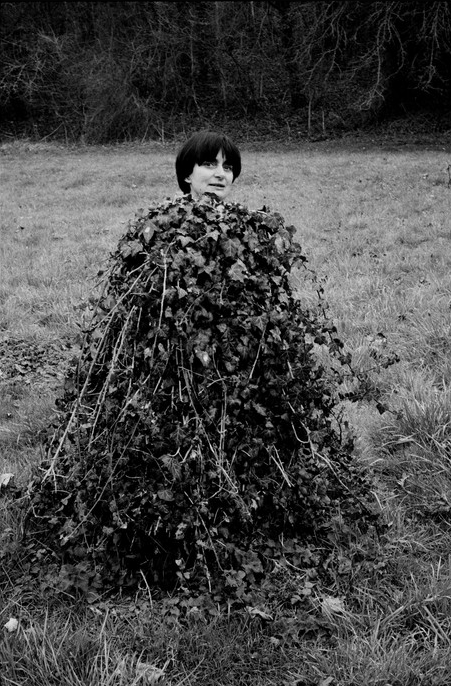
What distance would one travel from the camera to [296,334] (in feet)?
7.79

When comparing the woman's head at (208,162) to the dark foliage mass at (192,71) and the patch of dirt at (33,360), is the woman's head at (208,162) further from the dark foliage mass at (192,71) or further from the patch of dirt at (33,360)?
the dark foliage mass at (192,71)

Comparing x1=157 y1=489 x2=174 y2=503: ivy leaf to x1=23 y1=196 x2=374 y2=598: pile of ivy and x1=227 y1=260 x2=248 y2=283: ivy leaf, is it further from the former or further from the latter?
x1=227 y1=260 x2=248 y2=283: ivy leaf

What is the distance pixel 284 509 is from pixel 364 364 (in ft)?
6.93

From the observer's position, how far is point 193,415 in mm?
2283

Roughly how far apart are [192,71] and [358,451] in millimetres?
23733

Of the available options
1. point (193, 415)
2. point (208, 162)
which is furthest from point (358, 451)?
point (208, 162)

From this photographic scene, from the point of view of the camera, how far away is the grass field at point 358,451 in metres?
2.01

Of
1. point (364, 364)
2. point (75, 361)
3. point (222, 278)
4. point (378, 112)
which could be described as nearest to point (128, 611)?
point (75, 361)

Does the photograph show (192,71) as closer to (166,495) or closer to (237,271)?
(237,271)

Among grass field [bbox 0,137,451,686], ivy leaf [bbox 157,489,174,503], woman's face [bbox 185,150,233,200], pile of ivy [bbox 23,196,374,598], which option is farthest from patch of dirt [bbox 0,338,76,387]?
ivy leaf [bbox 157,489,174,503]

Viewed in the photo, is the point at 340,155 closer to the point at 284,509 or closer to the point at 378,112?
the point at 378,112

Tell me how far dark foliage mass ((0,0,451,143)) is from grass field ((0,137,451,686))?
12.9m

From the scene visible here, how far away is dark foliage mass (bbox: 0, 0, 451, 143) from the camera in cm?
2128

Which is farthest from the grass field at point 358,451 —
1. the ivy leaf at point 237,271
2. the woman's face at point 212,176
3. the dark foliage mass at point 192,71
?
the dark foliage mass at point 192,71
